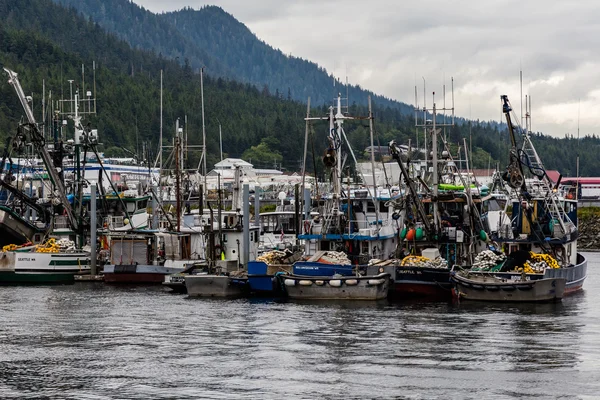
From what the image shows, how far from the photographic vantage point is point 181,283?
5325 centimetres

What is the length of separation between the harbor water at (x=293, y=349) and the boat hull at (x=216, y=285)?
1488 mm

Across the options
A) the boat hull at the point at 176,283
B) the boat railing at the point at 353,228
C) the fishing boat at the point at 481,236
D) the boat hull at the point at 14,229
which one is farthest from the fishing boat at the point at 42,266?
the fishing boat at the point at 481,236

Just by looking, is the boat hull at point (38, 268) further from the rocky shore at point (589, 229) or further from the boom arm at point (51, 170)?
the rocky shore at point (589, 229)

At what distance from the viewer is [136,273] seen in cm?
5728

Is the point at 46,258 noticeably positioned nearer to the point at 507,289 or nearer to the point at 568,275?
the point at 507,289

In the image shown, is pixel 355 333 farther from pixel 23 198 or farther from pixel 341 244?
pixel 23 198

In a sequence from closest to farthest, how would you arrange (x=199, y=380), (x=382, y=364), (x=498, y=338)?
(x=199, y=380) < (x=382, y=364) < (x=498, y=338)

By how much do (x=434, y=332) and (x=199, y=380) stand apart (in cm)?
1142

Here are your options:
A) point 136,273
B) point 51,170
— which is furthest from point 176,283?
point 51,170

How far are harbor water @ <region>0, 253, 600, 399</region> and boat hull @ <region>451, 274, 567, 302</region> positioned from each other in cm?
70

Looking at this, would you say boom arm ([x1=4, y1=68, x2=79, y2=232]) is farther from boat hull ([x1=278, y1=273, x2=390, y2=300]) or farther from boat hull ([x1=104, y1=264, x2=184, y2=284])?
boat hull ([x1=278, y1=273, x2=390, y2=300])

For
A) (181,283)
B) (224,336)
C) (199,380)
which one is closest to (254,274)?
(181,283)

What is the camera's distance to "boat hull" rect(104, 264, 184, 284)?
188 ft

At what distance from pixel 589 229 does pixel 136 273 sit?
60.1 m
